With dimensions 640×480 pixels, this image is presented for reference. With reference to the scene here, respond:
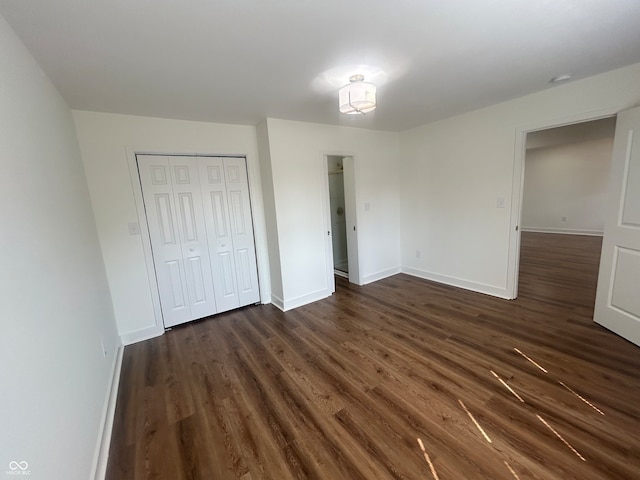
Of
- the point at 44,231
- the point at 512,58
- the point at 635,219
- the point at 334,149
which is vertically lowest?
the point at 635,219

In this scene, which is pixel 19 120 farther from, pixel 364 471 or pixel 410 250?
pixel 410 250

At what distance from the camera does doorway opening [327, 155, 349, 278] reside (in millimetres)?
4910

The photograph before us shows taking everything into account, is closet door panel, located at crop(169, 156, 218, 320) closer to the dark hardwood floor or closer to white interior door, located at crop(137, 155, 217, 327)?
white interior door, located at crop(137, 155, 217, 327)

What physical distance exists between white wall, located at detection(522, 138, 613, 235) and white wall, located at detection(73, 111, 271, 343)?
27.4ft

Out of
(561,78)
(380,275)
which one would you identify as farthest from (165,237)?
(561,78)

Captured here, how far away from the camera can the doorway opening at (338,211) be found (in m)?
4.91

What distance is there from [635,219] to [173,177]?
4365mm

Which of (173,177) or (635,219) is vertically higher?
(173,177)

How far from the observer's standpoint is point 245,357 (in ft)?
8.02

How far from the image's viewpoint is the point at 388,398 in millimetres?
1859

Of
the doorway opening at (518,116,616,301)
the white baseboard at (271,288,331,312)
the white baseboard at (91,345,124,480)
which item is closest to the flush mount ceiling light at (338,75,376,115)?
the white baseboard at (271,288,331,312)

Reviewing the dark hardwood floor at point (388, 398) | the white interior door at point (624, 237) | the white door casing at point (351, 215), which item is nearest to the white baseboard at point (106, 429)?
the dark hardwood floor at point (388, 398)

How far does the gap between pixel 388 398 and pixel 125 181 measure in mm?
3107

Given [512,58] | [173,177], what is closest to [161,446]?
[173,177]
